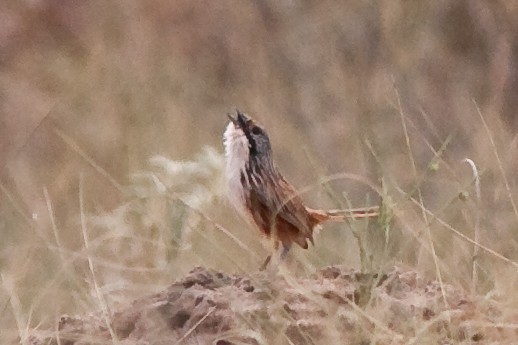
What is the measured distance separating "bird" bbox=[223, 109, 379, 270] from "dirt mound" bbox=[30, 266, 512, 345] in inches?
12.3

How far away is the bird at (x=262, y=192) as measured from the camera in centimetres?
360

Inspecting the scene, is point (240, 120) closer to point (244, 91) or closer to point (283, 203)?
point (283, 203)

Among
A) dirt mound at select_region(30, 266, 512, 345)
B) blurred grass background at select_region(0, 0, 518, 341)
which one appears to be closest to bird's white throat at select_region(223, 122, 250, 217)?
dirt mound at select_region(30, 266, 512, 345)

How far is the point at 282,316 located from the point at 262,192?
0.54 metres

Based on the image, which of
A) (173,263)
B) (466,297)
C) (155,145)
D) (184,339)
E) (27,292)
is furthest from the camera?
(155,145)

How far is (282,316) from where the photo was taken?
3.13 metres

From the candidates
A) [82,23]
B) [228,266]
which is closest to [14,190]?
[82,23]

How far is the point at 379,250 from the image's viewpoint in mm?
3307

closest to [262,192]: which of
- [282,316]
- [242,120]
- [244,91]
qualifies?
[242,120]

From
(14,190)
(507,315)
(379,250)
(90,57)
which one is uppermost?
(90,57)

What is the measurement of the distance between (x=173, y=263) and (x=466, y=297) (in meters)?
0.81

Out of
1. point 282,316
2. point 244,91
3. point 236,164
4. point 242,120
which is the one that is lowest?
point 282,316

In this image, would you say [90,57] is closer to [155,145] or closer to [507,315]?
[155,145]

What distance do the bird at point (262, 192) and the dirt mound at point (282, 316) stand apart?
31 cm
